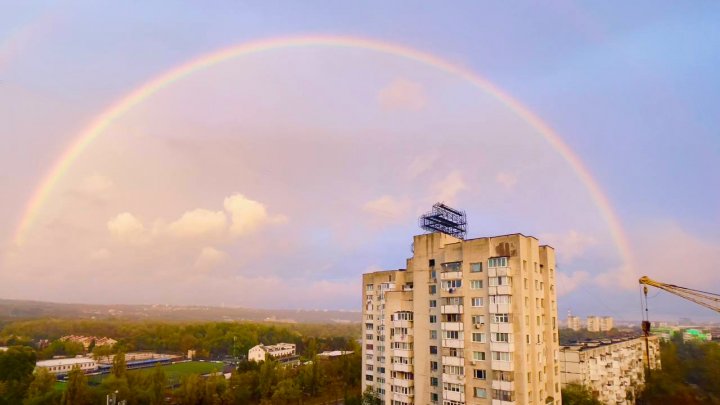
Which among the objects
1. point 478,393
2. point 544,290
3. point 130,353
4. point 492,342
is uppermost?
point 544,290

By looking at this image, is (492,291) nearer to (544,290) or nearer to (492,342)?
(492,342)

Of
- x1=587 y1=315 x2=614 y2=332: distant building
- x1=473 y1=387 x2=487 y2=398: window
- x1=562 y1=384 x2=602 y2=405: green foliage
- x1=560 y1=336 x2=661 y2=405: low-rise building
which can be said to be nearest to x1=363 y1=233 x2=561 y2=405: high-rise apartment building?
x1=473 y1=387 x2=487 y2=398: window

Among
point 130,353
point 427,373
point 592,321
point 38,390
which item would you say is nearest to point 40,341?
point 130,353

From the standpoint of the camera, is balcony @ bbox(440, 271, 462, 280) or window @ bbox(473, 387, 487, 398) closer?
window @ bbox(473, 387, 487, 398)

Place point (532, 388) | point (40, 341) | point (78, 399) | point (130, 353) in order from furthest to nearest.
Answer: point (40, 341) → point (130, 353) → point (78, 399) → point (532, 388)

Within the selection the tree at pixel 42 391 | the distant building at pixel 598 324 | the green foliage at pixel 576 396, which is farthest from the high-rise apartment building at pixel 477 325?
the distant building at pixel 598 324

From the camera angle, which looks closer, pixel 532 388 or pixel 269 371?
pixel 532 388

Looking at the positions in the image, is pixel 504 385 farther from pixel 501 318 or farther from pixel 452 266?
pixel 452 266

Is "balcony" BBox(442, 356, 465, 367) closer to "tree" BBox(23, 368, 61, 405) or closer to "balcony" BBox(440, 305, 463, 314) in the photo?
"balcony" BBox(440, 305, 463, 314)
